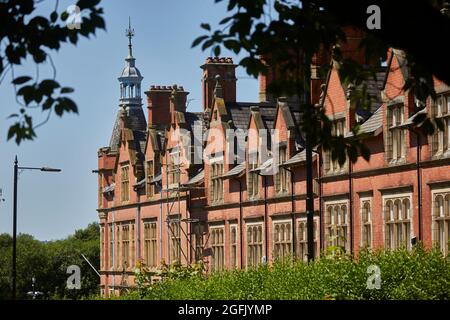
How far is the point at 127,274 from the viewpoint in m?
73.1

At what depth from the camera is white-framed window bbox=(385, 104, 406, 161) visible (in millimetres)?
37875

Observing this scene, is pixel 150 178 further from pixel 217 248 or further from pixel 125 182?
pixel 217 248

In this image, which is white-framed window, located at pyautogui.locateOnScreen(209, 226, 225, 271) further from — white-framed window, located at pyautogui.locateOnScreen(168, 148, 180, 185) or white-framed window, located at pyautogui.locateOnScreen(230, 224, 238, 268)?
white-framed window, located at pyautogui.locateOnScreen(168, 148, 180, 185)

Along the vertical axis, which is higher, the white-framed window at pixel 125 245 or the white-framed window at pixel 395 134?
the white-framed window at pixel 395 134

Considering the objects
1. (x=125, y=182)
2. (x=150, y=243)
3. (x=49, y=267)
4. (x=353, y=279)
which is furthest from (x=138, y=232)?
(x=49, y=267)

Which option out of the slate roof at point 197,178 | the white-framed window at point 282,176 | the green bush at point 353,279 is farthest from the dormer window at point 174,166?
the green bush at point 353,279

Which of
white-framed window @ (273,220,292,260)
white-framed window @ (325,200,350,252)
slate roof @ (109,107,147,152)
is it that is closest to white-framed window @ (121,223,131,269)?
white-framed window @ (273,220,292,260)

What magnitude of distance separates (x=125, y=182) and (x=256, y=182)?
23119 mm

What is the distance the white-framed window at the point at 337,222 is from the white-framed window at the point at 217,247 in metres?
13.3

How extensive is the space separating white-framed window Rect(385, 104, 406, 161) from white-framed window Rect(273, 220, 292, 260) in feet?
31.4

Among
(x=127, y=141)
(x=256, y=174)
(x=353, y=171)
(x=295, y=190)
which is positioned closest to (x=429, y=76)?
(x=353, y=171)

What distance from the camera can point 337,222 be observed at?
4294 cm

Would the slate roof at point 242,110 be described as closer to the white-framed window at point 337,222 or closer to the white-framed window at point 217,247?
the white-framed window at point 217,247

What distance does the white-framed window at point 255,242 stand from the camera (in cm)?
5100
